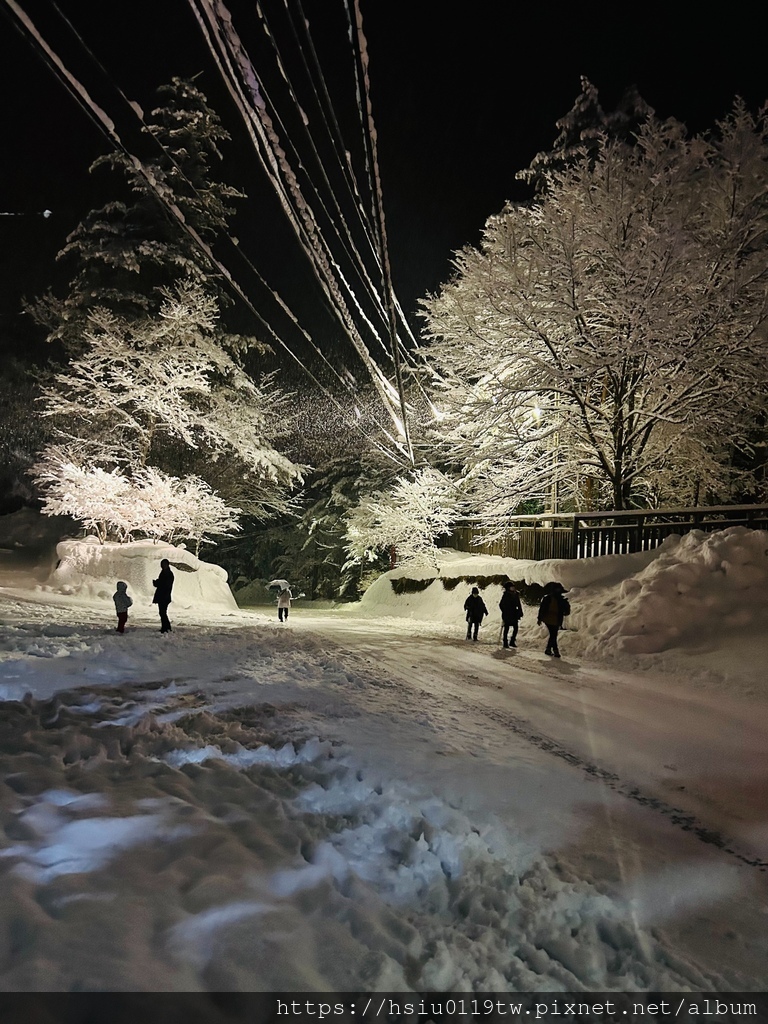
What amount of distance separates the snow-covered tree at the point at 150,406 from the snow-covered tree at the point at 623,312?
32.9 ft

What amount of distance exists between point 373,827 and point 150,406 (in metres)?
22.5

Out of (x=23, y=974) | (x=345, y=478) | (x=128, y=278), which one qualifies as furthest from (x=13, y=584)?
(x=23, y=974)

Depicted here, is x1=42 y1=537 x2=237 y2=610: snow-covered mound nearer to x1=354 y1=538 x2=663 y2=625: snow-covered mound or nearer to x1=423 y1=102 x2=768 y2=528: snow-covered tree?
x1=354 y1=538 x2=663 y2=625: snow-covered mound

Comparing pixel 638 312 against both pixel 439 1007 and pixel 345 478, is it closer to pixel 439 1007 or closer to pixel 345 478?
pixel 439 1007

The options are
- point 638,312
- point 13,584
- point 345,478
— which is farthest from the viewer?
point 345,478

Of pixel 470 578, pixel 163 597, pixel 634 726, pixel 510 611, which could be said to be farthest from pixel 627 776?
pixel 470 578

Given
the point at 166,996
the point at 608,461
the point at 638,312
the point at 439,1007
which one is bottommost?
the point at 439,1007

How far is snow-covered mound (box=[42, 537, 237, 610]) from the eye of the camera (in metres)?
20.9

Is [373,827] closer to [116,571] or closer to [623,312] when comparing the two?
[623,312]

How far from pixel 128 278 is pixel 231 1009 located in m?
27.9

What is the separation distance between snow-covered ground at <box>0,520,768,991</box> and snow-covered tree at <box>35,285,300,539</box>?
1503cm

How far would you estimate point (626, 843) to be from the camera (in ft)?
15.0

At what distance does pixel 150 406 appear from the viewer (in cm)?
2433

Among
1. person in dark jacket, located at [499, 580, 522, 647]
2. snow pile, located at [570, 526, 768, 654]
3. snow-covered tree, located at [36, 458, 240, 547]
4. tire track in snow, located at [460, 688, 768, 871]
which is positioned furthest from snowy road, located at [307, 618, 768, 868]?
snow-covered tree, located at [36, 458, 240, 547]
